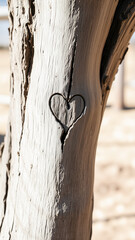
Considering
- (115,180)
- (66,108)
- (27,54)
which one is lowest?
(66,108)

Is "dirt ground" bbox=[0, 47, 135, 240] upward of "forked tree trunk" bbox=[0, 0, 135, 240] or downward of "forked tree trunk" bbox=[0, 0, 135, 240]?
upward

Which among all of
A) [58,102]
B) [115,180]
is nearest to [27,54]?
[58,102]

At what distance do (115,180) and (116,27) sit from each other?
192 cm

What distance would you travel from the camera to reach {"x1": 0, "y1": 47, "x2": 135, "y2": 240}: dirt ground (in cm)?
206

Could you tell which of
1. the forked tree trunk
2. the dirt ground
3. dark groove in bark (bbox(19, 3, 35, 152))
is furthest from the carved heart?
the dirt ground

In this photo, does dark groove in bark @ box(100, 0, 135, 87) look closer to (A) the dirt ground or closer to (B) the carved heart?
(B) the carved heart

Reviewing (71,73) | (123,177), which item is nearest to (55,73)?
(71,73)

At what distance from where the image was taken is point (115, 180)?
258 cm

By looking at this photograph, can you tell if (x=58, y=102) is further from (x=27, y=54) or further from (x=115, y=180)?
(x=115, y=180)

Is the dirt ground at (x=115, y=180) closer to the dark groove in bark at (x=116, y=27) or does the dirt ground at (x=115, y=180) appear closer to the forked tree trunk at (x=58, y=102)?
the forked tree trunk at (x=58, y=102)

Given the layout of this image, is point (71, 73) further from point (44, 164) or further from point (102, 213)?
point (102, 213)

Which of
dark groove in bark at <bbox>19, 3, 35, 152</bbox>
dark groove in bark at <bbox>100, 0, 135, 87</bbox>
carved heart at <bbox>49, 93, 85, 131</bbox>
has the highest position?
dark groove in bark at <bbox>100, 0, 135, 87</bbox>

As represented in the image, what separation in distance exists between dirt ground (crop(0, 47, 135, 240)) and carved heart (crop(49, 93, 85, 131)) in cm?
141

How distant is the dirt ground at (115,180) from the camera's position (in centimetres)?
206
